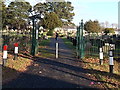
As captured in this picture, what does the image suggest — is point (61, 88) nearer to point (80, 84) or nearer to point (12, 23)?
point (80, 84)

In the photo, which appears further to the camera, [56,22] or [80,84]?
[56,22]

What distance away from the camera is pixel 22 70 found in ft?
24.3

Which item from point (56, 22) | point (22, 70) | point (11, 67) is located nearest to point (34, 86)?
point (22, 70)

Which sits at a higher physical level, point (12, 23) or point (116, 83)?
point (12, 23)

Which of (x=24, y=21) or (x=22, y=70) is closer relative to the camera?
(x=22, y=70)

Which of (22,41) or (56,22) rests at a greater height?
(56,22)

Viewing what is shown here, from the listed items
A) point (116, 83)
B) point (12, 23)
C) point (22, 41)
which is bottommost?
point (116, 83)

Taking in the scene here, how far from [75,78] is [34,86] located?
63.2 inches

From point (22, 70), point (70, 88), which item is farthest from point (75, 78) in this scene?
point (22, 70)

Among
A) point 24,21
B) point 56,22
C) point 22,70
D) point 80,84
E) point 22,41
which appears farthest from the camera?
point 24,21

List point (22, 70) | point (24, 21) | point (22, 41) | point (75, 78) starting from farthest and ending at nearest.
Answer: point (24, 21) → point (22, 41) → point (22, 70) → point (75, 78)

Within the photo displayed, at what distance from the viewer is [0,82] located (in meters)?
5.78

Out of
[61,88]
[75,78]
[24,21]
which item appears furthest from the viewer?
[24,21]

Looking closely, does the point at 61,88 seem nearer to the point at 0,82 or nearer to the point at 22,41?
the point at 0,82
